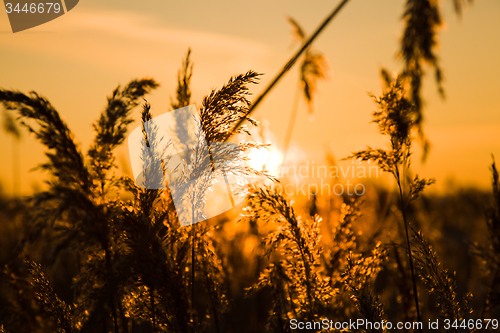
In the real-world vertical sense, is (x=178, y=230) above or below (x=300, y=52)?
below

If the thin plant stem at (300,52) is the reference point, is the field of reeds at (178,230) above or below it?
below

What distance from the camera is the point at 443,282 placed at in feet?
8.20

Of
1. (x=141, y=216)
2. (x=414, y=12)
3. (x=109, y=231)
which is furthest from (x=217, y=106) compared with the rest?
(x=414, y=12)

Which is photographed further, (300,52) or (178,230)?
(178,230)

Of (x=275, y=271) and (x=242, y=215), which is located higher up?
(x=242, y=215)

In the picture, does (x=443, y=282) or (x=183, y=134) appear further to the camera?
(x=443, y=282)

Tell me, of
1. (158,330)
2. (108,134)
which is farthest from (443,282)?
(108,134)

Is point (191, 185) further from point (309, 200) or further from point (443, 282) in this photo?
point (309, 200)

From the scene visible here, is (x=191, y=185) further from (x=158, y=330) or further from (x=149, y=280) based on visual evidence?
(x=158, y=330)

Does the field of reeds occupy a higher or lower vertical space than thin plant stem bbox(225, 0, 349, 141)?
lower

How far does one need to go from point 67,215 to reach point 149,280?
60 centimetres

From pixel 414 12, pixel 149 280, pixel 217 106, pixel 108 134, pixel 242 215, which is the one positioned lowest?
pixel 149 280

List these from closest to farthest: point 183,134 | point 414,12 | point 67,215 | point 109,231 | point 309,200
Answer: point 67,215 < point 109,231 < point 414,12 < point 183,134 < point 309,200

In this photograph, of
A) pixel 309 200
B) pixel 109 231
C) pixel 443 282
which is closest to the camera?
pixel 109 231
